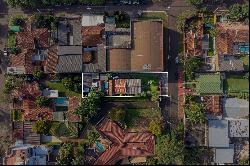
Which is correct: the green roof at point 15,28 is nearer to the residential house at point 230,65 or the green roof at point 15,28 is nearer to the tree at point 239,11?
the residential house at point 230,65

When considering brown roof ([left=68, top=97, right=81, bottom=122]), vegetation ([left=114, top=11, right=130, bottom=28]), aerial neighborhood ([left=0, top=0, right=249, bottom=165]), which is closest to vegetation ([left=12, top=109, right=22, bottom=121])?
aerial neighborhood ([left=0, top=0, right=249, bottom=165])

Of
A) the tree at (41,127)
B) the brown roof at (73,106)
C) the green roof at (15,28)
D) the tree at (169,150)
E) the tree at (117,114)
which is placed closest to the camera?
the tree at (169,150)

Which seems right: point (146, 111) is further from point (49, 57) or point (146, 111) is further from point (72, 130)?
point (49, 57)

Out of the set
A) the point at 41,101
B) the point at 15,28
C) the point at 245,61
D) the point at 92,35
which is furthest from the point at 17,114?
the point at 245,61

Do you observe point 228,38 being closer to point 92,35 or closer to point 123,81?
point 123,81

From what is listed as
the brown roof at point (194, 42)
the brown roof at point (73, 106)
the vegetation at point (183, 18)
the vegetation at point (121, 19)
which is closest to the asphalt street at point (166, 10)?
the vegetation at point (183, 18)
